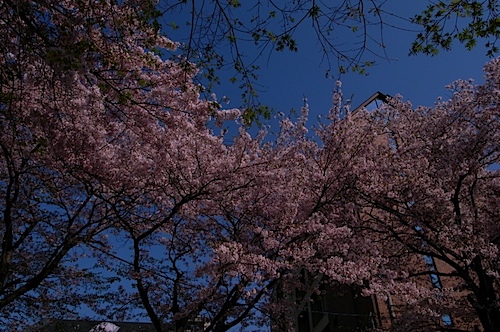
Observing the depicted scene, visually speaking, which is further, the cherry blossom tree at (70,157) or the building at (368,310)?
the building at (368,310)

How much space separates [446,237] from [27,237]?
434 inches

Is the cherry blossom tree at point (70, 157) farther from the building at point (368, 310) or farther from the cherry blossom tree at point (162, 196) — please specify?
the building at point (368, 310)

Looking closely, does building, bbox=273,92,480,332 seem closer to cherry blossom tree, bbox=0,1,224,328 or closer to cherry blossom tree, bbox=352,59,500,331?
cherry blossom tree, bbox=352,59,500,331

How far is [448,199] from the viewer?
→ 10602mm

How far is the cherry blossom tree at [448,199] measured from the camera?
10.1 meters

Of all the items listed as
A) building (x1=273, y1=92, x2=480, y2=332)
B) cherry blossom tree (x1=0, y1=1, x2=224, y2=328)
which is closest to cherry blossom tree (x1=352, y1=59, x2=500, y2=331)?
building (x1=273, y1=92, x2=480, y2=332)

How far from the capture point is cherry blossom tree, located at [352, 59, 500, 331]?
1011cm

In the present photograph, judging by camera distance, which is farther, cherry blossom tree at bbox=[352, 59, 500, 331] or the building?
the building

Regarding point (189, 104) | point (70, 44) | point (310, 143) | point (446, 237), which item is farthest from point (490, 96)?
point (70, 44)

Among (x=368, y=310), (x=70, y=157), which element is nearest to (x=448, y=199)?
(x=368, y=310)

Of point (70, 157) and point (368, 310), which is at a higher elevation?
point (70, 157)

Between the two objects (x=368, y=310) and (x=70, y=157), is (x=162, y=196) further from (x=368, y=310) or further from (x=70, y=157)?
(x=368, y=310)

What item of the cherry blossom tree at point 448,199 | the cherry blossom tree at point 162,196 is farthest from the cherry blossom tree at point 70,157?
the cherry blossom tree at point 448,199

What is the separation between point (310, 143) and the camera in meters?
12.3
